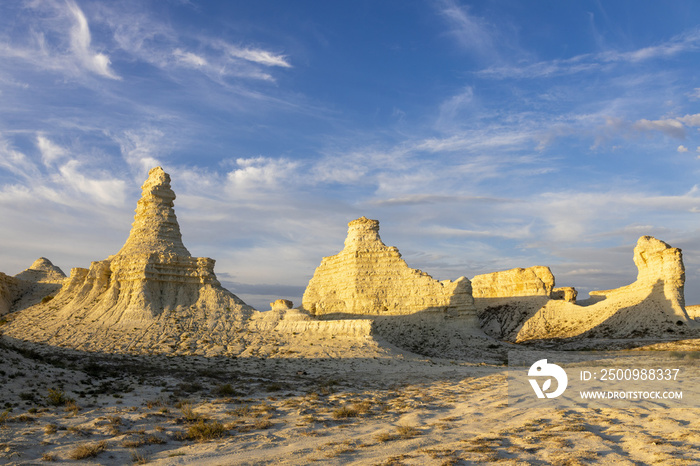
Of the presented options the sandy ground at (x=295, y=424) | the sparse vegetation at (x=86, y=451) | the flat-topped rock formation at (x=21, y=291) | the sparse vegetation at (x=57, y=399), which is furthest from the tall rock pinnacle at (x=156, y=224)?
the sparse vegetation at (x=86, y=451)

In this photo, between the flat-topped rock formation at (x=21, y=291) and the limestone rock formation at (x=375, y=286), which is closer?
the flat-topped rock formation at (x=21, y=291)

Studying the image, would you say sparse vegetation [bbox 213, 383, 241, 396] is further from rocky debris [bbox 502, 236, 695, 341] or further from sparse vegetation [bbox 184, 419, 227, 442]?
rocky debris [bbox 502, 236, 695, 341]

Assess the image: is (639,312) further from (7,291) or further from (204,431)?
(7,291)

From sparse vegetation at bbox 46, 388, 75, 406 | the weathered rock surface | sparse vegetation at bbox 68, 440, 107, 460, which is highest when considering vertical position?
the weathered rock surface

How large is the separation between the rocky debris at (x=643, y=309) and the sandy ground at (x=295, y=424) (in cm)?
3574

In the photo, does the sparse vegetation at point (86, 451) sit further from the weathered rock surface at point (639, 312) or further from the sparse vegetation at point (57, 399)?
the weathered rock surface at point (639, 312)

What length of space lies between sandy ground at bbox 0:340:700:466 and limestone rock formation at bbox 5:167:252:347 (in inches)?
628

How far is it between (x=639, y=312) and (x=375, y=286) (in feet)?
87.6

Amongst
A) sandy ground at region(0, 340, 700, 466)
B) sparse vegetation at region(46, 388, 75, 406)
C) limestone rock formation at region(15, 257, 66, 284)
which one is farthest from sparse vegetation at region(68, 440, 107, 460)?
limestone rock formation at region(15, 257, 66, 284)

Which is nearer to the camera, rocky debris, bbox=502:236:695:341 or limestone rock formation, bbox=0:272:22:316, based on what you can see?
limestone rock formation, bbox=0:272:22:316

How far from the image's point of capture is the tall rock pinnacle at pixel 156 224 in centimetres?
3997

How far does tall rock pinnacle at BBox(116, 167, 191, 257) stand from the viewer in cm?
3997

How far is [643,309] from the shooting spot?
1945 inches

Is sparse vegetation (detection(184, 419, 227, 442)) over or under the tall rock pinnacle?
under
